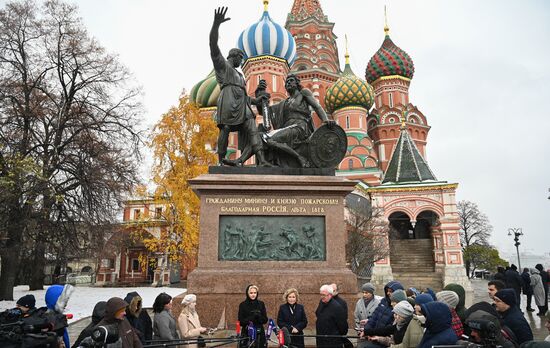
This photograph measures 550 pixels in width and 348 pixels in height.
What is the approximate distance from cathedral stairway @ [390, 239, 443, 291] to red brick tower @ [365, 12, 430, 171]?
41.0 ft

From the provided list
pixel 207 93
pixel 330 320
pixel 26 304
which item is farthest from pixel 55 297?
pixel 207 93

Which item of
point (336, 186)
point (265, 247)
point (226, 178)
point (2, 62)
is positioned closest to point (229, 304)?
point (265, 247)

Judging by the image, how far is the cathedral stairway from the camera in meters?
26.9

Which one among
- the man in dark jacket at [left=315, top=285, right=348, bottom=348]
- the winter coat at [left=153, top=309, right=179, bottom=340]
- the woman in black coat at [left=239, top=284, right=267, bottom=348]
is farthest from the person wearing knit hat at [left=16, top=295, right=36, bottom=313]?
the man in dark jacket at [left=315, top=285, right=348, bottom=348]

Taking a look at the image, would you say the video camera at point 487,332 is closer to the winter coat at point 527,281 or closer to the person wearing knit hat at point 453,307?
the person wearing knit hat at point 453,307

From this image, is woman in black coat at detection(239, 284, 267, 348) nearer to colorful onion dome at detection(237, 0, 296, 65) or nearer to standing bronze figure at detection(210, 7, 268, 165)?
standing bronze figure at detection(210, 7, 268, 165)

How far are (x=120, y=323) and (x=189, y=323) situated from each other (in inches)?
68.4

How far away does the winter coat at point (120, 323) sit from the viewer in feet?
10.5

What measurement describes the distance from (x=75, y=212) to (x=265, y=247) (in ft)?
30.8

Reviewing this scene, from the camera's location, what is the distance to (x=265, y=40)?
3616cm

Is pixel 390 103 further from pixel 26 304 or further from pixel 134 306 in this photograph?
pixel 26 304

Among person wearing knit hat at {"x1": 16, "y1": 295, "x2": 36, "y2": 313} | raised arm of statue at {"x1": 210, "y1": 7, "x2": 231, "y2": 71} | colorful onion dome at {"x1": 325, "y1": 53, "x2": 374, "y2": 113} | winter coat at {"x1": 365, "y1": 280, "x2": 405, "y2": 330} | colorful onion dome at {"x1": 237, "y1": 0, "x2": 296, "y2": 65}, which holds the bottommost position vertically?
winter coat at {"x1": 365, "y1": 280, "x2": 405, "y2": 330}

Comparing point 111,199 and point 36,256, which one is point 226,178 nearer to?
point 111,199

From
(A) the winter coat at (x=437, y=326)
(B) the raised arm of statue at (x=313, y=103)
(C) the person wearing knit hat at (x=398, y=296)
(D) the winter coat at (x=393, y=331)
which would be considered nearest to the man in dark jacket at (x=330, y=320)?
(D) the winter coat at (x=393, y=331)
